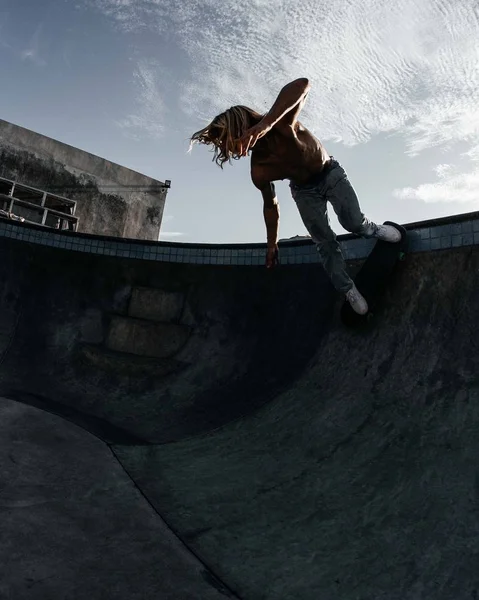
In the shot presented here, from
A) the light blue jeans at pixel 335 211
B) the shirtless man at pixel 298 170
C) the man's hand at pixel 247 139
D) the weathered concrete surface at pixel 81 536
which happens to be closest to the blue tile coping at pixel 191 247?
the shirtless man at pixel 298 170

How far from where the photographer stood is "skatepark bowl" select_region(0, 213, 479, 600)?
6.62ft

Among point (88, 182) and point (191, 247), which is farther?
point (88, 182)

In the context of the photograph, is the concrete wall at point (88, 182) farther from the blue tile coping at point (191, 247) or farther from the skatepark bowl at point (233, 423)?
the skatepark bowl at point (233, 423)

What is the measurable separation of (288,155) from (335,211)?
2.31 feet

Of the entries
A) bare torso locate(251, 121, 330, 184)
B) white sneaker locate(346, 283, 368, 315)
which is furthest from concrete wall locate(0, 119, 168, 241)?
white sneaker locate(346, 283, 368, 315)

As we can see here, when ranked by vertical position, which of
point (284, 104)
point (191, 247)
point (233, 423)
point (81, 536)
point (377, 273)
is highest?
point (284, 104)

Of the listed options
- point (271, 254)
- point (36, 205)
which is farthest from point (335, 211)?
point (36, 205)

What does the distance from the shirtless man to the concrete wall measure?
11.8 m

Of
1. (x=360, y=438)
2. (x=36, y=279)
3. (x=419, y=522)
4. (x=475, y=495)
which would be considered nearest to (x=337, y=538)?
(x=419, y=522)

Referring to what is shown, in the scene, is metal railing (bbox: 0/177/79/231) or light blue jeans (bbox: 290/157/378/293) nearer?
light blue jeans (bbox: 290/157/378/293)

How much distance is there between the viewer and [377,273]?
4.32m

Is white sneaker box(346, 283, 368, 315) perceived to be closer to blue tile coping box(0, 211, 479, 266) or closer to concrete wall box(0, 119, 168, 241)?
blue tile coping box(0, 211, 479, 266)

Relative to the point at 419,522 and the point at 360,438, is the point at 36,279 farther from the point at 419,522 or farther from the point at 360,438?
the point at 419,522

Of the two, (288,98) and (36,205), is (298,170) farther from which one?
(36,205)
